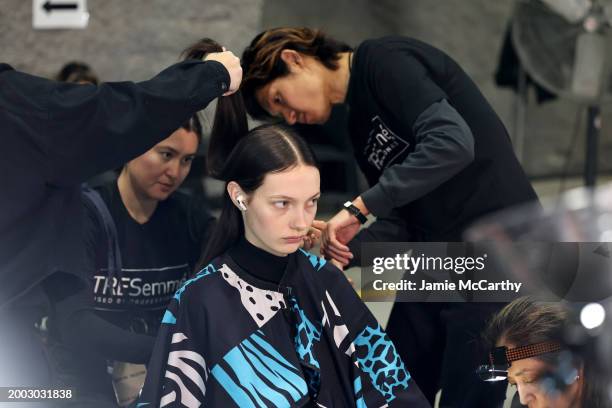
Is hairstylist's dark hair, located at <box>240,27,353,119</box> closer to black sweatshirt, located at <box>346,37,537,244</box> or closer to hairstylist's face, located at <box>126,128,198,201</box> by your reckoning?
black sweatshirt, located at <box>346,37,537,244</box>

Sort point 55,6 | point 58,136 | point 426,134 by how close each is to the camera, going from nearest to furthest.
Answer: point 58,136 → point 426,134 → point 55,6

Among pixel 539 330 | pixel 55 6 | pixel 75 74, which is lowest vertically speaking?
pixel 539 330

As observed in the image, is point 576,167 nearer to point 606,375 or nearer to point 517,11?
point 517,11

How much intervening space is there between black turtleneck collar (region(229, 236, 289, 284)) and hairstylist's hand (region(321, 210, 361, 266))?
0.16 m

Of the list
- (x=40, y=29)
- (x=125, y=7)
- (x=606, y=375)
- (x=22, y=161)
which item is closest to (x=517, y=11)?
(x=125, y=7)

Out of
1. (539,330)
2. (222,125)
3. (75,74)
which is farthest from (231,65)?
(75,74)

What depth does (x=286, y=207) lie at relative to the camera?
6.77 feet

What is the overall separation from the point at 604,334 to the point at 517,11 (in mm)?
3294

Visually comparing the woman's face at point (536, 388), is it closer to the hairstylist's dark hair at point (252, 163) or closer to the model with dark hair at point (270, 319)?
the model with dark hair at point (270, 319)

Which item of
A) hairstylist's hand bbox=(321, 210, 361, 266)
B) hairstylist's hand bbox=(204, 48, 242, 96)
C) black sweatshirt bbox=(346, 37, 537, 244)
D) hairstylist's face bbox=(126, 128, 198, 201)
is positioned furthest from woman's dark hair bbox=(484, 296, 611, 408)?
hairstylist's face bbox=(126, 128, 198, 201)

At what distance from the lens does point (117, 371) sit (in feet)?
8.21

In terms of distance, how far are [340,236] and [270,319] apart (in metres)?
0.28

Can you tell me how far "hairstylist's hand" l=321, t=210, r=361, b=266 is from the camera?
2203 mm

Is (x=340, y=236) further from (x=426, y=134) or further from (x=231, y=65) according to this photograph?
(x=231, y=65)
